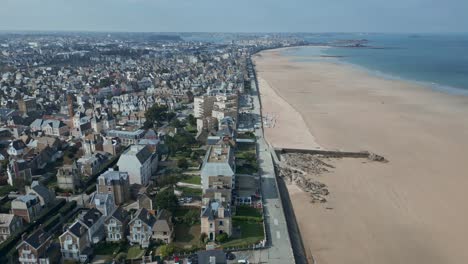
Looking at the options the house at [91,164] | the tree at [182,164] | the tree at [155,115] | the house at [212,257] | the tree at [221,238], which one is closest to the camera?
the house at [212,257]

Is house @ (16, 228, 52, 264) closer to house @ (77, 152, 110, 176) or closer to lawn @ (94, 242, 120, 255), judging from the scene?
lawn @ (94, 242, 120, 255)

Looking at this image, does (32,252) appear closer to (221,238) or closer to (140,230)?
(140,230)

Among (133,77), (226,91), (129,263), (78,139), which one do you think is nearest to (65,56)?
(133,77)

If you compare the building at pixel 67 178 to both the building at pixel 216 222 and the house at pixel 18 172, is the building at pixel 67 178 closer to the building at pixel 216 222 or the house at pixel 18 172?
the house at pixel 18 172

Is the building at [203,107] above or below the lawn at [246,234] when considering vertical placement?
above

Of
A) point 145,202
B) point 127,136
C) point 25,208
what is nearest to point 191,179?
point 145,202

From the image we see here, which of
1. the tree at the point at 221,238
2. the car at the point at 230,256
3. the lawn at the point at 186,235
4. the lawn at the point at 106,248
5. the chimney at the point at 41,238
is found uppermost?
the chimney at the point at 41,238

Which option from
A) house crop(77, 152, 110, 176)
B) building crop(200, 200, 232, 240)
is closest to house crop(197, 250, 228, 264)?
building crop(200, 200, 232, 240)

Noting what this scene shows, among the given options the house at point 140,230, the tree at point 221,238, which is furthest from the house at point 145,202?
the tree at point 221,238
